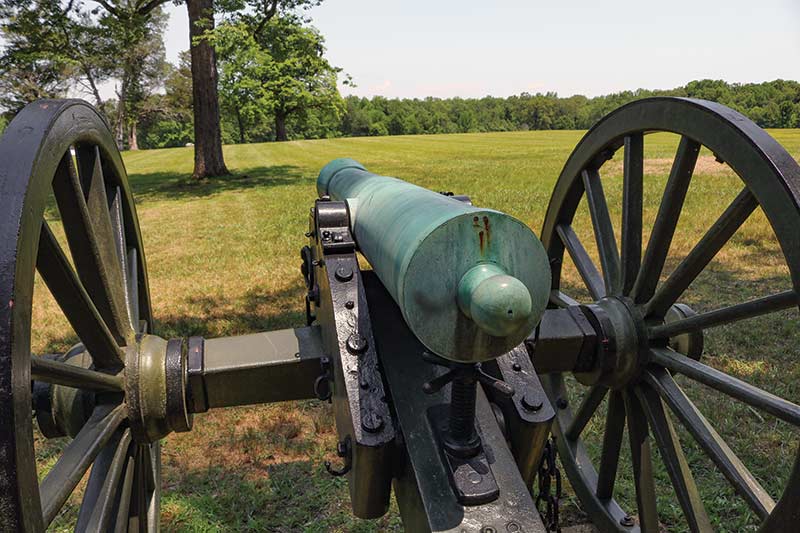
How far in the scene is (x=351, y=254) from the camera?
2.16 meters

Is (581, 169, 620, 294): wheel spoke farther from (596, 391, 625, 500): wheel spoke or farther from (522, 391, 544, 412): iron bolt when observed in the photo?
(522, 391, 544, 412): iron bolt

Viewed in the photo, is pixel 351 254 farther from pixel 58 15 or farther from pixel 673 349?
A: pixel 58 15

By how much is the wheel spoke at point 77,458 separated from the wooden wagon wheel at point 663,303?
1.82 metres

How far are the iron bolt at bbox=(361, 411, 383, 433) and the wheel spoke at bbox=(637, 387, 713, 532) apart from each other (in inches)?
44.3

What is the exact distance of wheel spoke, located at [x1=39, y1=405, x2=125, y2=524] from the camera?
55.7 inches

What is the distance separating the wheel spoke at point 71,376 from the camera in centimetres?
146

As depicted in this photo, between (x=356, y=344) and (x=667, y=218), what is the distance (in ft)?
4.30

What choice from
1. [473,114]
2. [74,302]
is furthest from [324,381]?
[473,114]

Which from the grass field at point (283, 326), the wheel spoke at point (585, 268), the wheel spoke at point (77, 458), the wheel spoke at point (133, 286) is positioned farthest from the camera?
the grass field at point (283, 326)

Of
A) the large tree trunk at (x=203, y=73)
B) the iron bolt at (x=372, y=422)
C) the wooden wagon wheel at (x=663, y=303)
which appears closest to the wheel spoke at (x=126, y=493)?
the iron bolt at (x=372, y=422)

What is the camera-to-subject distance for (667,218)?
227cm

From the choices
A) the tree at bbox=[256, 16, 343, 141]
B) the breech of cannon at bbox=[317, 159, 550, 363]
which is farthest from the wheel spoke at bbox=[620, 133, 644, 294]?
the tree at bbox=[256, 16, 343, 141]

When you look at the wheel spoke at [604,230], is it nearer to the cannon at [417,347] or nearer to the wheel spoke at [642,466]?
the cannon at [417,347]

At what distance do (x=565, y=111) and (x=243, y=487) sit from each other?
3577 inches
